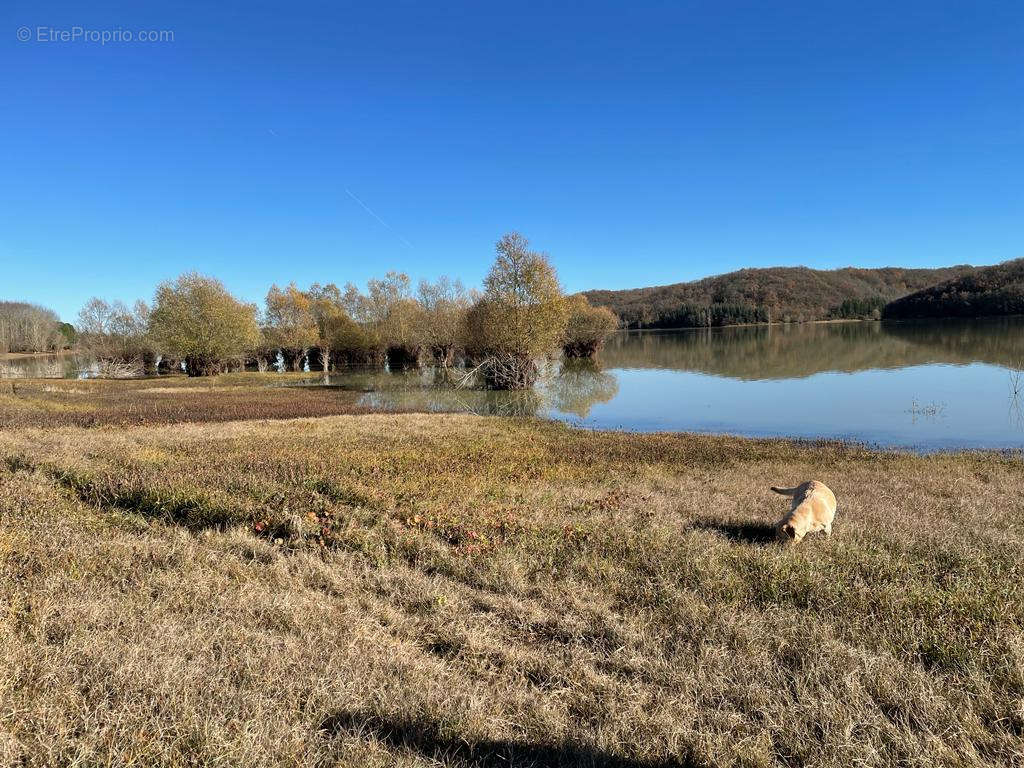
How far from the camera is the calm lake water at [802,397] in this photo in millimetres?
19938

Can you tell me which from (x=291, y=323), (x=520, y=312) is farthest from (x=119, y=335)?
(x=520, y=312)

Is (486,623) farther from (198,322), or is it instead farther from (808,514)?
(198,322)

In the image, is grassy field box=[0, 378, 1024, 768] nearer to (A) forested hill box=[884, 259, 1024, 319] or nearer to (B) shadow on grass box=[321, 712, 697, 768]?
(B) shadow on grass box=[321, 712, 697, 768]

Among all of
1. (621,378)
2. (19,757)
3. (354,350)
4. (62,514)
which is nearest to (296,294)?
(354,350)

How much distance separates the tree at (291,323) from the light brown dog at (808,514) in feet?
235

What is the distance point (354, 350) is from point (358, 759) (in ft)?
250

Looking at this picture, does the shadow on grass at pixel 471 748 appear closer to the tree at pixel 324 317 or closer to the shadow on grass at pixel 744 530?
the shadow on grass at pixel 744 530

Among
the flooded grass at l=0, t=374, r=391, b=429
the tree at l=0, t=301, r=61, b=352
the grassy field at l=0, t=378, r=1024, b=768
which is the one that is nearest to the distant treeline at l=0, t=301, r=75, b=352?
the tree at l=0, t=301, r=61, b=352

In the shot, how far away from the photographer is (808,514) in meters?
6.94

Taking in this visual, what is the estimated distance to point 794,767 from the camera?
3059 millimetres

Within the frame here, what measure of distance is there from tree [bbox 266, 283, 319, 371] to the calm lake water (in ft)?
64.8

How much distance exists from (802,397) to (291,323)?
221ft

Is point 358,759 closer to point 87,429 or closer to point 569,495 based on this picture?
point 569,495

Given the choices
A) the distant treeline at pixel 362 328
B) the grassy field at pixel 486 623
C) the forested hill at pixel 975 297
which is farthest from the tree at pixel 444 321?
the forested hill at pixel 975 297
